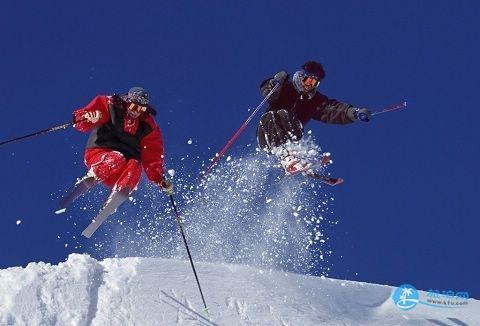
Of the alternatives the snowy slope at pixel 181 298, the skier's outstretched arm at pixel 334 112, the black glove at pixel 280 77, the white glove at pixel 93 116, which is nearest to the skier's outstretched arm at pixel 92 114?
the white glove at pixel 93 116

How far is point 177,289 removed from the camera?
7539 mm

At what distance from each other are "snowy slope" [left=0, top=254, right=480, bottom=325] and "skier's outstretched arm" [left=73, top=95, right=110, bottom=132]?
1.83 metres

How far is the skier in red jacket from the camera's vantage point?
8.78 metres

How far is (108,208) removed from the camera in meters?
8.68

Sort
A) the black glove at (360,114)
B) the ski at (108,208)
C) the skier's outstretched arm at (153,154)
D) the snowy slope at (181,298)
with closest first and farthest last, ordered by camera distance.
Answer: the snowy slope at (181,298), the ski at (108,208), the skier's outstretched arm at (153,154), the black glove at (360,114)

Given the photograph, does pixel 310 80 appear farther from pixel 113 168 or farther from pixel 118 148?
pixel 113 168

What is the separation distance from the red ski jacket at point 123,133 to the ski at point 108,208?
0.54m

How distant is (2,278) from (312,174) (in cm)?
457

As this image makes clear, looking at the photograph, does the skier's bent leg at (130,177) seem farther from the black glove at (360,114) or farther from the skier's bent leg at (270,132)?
the black glove at (360,114)

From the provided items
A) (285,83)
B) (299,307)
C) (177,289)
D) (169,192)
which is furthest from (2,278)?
(285,83)

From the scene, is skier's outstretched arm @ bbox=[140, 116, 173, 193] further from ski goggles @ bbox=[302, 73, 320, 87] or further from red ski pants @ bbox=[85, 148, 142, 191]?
ski goggles @ bbox=[302, 73, 320, 87]

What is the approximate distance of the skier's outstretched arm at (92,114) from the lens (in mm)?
8758

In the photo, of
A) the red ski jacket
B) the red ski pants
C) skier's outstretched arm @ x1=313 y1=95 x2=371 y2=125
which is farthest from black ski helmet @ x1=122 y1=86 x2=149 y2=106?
skier's outstretched arm @ x1=313 y1=95 x2=371 y2=125

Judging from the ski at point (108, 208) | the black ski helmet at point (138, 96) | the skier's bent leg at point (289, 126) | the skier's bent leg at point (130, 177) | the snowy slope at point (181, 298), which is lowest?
the snowy slope at point (181, 298)
